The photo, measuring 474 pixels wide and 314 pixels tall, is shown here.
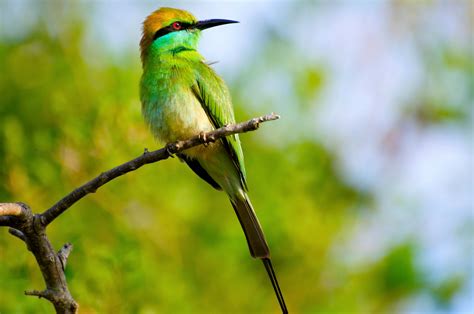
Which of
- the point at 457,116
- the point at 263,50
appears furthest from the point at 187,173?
the point at 457,116

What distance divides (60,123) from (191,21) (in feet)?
2.54

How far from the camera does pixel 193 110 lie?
2904 mm

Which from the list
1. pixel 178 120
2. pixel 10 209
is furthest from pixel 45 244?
pixel 178 120

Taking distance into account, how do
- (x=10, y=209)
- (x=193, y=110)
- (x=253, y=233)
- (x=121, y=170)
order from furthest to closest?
(x=193, y=110)
(x=253, y=233)
(x=121, y=170)
(x=10, y=209)

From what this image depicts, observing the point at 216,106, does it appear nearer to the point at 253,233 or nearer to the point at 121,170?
the point at 253,233

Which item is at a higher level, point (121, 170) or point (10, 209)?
point (121, 170)

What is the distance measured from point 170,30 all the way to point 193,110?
52 centimetres

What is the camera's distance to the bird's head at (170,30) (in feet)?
10.4

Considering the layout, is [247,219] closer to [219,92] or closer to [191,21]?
[219,92]

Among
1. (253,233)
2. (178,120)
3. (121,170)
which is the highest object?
(178,120)

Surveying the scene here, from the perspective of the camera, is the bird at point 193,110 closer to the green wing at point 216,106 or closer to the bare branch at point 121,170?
the green wing at point 216,106

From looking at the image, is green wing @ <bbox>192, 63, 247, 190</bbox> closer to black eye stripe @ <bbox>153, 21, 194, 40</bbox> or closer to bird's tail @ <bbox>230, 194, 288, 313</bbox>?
bird's tail @ <bbox>230, 194, 288, 313</bbox>

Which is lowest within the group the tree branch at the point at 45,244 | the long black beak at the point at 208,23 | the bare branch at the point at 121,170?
the tree branch at the point at 45,244

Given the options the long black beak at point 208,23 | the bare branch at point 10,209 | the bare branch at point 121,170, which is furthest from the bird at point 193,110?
the bare branch at point 10,209
